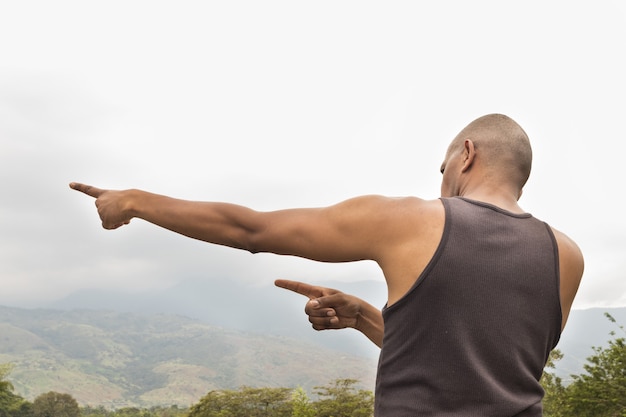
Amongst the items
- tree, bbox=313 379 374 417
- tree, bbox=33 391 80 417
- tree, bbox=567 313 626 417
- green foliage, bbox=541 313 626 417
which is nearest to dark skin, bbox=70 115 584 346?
green foliage, bbox=541 313 626 417

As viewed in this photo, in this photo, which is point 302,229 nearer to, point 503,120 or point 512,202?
point 512,202

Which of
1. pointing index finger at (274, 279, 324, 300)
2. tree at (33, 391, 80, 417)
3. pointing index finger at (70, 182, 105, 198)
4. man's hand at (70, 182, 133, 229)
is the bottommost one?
tree at (33, 391, 80, 417)

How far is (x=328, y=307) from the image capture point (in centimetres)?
335

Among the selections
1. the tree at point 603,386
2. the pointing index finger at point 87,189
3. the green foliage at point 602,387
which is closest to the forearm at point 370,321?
the pointing index finger at point 87,189

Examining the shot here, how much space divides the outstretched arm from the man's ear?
1112mm

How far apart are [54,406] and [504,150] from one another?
93111 millimetres

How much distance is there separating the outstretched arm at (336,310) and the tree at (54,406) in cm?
8988

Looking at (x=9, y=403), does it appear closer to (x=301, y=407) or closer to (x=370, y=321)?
(x=301, y=407)

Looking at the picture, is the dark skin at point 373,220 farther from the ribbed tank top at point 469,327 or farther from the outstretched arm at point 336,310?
the outstretched arm at point 336,310

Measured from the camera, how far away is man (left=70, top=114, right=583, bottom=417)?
80.0 inches

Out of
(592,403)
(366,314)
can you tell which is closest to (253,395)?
(592,403)

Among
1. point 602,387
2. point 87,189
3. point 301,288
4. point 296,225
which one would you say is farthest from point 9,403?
point 296,225

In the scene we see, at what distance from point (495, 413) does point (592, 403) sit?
1427 inches

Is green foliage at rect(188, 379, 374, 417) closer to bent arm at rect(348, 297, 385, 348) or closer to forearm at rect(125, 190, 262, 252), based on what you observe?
bent arm at rect(348, 297, 385, 348)
